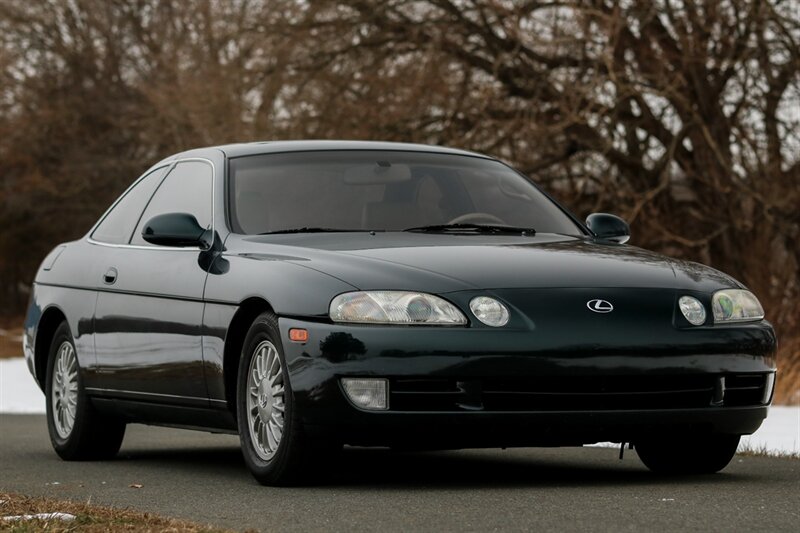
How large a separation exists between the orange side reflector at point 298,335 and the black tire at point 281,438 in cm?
10

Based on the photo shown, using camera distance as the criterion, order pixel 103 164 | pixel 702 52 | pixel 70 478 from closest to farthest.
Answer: pixel 70 478, pixel 702 52, pixel 103 164

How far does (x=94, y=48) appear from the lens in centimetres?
3934

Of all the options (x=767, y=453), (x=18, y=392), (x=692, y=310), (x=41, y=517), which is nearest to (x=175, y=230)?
(x=41, y=517)

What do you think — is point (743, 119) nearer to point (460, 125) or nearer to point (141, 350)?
point (460, 125)

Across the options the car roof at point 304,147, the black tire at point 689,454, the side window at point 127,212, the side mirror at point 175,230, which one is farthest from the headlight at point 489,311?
the side window at point 127,212

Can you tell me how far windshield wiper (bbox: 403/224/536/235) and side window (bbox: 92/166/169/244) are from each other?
1.98 metres

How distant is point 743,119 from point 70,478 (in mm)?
10727

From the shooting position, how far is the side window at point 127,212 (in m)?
9.42

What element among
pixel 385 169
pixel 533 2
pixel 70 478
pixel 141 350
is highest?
pixel 533 2

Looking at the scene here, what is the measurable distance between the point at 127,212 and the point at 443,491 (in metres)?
3.38

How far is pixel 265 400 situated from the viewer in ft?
24.0

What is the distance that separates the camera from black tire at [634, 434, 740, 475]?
771 cm

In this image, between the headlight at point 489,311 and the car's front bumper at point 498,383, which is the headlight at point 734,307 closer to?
the car's front bumper at point 498,383

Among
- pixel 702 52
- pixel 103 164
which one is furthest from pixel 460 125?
pixel 103 164
